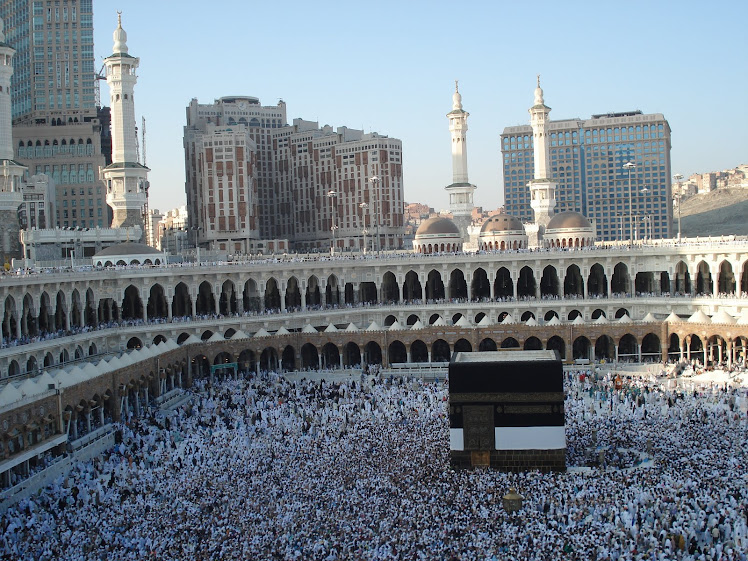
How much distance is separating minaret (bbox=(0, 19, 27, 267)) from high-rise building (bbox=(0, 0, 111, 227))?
79.0 ft

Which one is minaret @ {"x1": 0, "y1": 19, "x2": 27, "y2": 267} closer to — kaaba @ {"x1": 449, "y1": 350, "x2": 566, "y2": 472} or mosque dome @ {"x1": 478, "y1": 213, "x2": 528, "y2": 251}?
mosque dome @ {"x1": 478, "y1": 213, "x2": 528, "y2": 251}

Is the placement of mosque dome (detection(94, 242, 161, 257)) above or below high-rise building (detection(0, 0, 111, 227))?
below

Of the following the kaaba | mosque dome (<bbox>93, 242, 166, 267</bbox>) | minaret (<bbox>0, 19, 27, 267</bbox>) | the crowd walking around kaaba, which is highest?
minaret (<bbox>0, 19, 27, 267</bbox>)

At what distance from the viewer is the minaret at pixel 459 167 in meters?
67.9

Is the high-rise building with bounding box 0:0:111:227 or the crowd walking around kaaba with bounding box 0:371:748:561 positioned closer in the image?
the crowd walking around kaaba with bounding box 0:371:748:561

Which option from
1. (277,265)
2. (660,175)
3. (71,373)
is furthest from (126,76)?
(660,175)

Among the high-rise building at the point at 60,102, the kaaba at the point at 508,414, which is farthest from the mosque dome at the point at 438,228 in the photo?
the high-rise building at the point at 60,102

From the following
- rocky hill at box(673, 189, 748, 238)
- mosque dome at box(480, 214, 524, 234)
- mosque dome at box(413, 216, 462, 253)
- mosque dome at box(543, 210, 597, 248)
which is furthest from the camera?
rocky hill at box(673, 189, 748, 238)

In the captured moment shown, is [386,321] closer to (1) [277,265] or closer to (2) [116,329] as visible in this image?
(1) [277,265]

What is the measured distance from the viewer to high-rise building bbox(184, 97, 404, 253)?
262ft

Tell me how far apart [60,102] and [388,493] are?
2906 inches

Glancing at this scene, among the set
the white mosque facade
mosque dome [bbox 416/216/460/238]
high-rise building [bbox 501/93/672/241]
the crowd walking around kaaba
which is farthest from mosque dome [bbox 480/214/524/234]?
high-rise building [bbox 501/93/672/241]

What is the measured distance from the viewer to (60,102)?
84875mm

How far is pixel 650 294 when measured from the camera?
1927 inches
